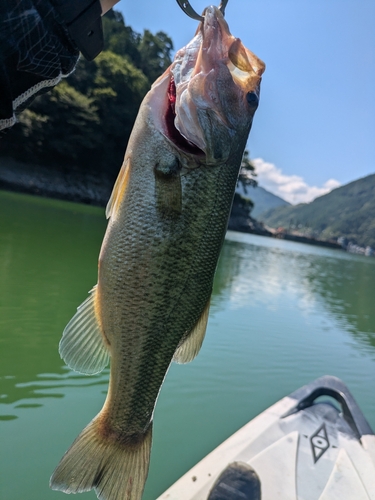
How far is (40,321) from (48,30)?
5.49m

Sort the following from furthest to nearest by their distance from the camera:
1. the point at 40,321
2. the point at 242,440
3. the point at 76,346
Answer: the point at 40,321
the point at 242,440
the point at 76,346

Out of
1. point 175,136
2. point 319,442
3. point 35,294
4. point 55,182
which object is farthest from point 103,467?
point 55,182

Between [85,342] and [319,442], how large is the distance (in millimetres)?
3149

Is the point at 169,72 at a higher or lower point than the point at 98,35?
lower

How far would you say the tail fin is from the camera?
1.60 meters

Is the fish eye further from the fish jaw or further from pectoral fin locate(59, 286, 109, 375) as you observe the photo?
pectoral fin locate(59, 286, 109, 375)

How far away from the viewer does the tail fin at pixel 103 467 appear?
1.60 metres

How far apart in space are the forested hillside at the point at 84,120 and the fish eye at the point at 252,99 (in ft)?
114

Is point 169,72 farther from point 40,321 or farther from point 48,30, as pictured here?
point 40,321

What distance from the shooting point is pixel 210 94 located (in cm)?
168

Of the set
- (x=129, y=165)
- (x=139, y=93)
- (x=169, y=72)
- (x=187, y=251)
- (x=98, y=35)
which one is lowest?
(x=187, y=251)

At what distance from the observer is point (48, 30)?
65.7 inches

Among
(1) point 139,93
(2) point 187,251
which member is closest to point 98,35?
(2) point 187,251

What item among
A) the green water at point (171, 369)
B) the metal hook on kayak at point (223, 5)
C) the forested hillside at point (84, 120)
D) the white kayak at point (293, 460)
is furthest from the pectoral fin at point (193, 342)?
the forested hillside at point (84, 120)
